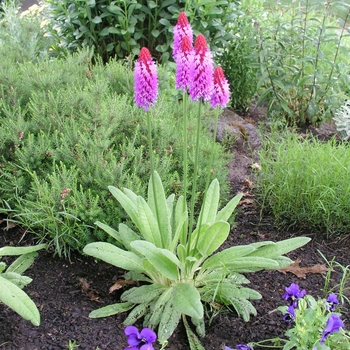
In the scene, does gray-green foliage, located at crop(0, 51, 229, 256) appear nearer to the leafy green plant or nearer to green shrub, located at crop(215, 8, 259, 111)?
the leafy green plant

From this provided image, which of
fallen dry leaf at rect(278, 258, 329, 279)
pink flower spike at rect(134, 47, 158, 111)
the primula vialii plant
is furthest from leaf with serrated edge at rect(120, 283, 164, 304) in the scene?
pink flower spike at rect(134, 47, 158, 111)

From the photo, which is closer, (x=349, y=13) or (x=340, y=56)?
(x=349, y=13)

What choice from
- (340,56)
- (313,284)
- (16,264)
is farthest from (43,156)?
(340,56)

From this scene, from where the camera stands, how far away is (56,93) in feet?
12.1

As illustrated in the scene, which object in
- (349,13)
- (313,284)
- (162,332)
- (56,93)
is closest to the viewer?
(162,332)

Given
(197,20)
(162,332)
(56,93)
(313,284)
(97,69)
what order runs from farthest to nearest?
(197,20), (97,69), (56,93), (313,284), (162,332)

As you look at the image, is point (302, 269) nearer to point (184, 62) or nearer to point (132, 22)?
point (184, 62)

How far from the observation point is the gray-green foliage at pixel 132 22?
4.93m

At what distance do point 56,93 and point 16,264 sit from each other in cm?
154

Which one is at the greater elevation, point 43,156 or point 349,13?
point 349,13

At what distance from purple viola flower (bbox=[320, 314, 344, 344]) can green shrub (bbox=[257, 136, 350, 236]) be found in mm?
1207

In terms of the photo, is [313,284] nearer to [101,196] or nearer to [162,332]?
[162,332]

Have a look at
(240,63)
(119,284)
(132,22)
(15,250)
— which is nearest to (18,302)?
(15,250)

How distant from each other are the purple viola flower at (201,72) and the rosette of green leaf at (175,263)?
26.1 inches
